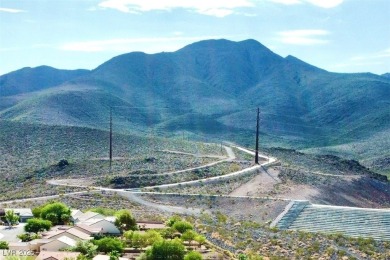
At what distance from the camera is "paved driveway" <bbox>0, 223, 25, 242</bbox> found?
104 feet

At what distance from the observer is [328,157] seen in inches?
3506

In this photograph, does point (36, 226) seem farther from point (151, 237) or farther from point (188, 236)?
point (188, 236)

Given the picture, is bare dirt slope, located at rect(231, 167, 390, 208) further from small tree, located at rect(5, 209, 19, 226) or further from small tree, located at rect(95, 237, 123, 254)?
small tree, located at rect(95, 237, 123, 254)

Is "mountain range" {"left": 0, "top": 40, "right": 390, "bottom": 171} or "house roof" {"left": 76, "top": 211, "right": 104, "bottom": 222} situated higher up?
"mountain range" {"left": 0, "top": 40, "right": 390, "bottom": 171}

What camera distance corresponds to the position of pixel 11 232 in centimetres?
3312

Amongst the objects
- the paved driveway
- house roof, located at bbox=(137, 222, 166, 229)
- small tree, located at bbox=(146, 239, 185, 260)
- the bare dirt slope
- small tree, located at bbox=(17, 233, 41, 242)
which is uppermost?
small tree, located at bbox=(146, 239, 185, 260)

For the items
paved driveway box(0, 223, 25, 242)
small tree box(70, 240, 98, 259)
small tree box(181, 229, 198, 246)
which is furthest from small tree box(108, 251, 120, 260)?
paved driveway box(0, 223, 25, 242)

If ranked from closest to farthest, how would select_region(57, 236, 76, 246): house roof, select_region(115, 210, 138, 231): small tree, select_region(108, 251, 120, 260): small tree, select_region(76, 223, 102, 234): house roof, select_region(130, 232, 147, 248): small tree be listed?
select_region(108, 251, 120, 260): small tree < select_region(57, 236, 76, 246): house roof < select_region(130, 232, 147, 248): small tree < select_region(76, 223, 102, 234): house roof < select_region(115, 210, 138, 231): small tree

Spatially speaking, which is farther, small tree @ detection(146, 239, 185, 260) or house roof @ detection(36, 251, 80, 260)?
small tree @ detection(146, 239, 185, 260)

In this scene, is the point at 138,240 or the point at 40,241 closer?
the point at 40,241

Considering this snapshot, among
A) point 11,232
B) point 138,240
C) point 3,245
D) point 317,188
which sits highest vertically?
point 3,245

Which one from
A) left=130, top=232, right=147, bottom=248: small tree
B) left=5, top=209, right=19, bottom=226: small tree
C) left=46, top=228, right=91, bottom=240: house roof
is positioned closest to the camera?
left=46, top=228, right=91, bottom=240: house roof

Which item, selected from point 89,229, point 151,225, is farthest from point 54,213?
point 151,225

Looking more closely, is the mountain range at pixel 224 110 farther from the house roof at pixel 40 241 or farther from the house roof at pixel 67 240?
the house roof at pixel 40 241
